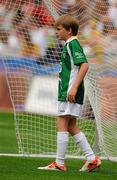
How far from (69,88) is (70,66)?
215 millimetres

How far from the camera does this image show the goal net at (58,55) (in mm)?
8758

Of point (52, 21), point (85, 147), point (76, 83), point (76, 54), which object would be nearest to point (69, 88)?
point (76, 83)

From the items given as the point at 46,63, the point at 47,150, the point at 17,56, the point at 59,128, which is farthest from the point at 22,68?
the point at 59,128

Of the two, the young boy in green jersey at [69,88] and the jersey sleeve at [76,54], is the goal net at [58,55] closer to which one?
the young boy in green jersey at [69,88]

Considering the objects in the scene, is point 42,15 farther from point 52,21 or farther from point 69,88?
point 69,88

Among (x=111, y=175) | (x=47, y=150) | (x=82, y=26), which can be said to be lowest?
(x=47, y=150)

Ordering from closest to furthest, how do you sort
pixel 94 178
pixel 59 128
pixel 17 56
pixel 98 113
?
pixel 94 178 → pixel 59 128 → pixel 98 113 → pixel 17 56

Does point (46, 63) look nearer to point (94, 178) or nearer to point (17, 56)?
point (17, 56)

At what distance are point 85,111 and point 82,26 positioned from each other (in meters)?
1.11

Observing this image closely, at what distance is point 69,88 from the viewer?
22.9ft

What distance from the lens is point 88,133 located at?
30.4 feet

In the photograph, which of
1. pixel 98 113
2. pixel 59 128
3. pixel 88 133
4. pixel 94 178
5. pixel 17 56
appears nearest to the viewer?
pixel 94 178

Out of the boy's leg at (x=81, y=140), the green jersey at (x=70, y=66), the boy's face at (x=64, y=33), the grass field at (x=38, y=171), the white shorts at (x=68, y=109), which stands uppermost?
the boy's face at (x=64, y=33)

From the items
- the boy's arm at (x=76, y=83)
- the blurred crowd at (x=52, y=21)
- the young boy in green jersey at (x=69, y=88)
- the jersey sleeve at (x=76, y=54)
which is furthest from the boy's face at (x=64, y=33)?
the blurred crowd at (x=52, y=21)
